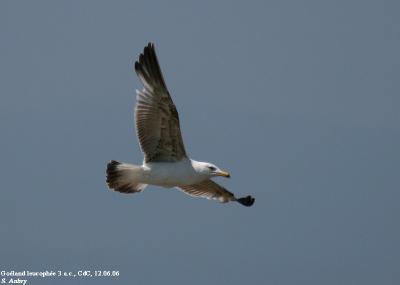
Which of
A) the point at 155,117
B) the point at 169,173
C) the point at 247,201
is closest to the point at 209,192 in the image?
the point at 247,201

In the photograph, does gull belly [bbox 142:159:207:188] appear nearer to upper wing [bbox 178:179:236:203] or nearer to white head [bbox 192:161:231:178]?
white head [bbox 192:161:231:178]

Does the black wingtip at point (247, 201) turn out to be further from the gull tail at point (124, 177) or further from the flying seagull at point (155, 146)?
the gull tail at point (124, 177)

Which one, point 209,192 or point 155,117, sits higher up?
point 155,117

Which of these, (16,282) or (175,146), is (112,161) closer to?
(175,146)

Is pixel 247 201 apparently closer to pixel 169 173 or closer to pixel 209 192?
pixel 209 192

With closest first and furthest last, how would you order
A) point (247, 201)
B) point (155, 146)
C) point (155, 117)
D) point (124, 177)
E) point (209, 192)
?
point (155, 117)
point (155, 146)
point (124, 177)
point (247, 201)
point (209, 192)

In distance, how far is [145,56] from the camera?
12.9 metres

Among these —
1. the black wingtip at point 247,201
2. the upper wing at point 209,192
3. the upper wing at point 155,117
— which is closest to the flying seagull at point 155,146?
the upper wing at point 155,117

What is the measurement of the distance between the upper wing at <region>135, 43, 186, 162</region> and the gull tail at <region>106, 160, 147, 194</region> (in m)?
0.28

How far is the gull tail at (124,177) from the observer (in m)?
13.2

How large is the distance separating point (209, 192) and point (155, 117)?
2.49 meters

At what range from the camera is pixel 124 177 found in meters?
13.3

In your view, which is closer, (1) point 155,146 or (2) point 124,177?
(1) point 155,146

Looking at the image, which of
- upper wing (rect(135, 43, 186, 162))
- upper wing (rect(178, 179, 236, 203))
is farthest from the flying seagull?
upper wing (rect(178, 179, 236, 203))
